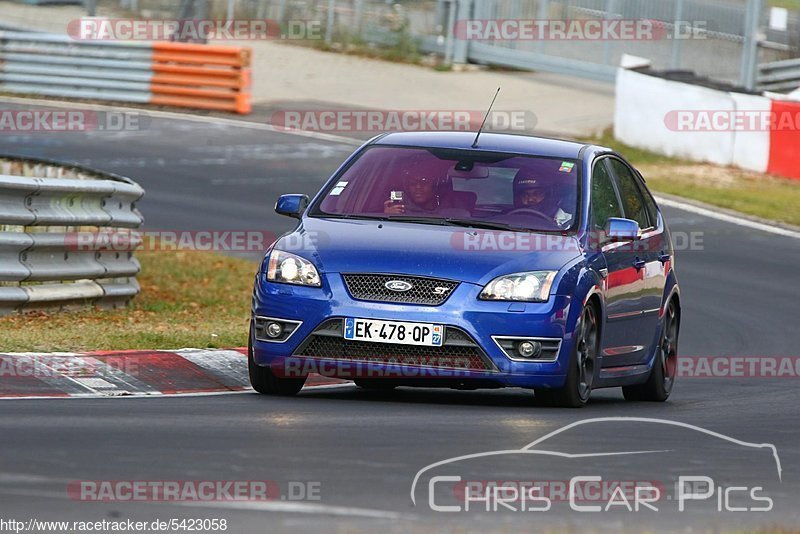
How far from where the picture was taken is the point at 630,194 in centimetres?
1156

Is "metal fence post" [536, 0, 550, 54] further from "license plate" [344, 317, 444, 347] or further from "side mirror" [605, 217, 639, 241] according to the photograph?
"license plate" [344, 317, 444, 347]

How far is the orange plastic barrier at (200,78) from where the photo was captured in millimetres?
30328

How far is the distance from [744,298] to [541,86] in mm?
18244

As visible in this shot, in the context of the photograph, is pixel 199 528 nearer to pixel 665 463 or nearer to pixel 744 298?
pixel 665 463

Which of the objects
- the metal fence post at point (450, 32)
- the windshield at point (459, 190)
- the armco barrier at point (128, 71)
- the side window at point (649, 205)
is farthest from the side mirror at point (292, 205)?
the metal fence post at point (450, 32)

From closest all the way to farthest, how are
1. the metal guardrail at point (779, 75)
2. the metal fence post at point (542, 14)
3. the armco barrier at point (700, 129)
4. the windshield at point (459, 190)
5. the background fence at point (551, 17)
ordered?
the windshield at point (459, 190) < the armco barrier at point (700, 129) < the background fence at point (551, 17) < the metal guardrail at point (779, 75) < the metal fence post at point (542, 14)

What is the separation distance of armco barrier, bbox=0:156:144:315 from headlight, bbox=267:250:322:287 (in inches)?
126

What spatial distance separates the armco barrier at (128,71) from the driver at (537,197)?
20051 mm

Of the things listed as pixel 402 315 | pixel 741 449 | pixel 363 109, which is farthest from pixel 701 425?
pixel 363 109

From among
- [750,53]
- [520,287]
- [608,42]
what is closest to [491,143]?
[520,287]

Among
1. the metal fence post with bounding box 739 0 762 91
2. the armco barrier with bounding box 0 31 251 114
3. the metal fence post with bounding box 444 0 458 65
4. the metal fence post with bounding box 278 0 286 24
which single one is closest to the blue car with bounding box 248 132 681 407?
the armco barrier with bounding box 0 31 251 114

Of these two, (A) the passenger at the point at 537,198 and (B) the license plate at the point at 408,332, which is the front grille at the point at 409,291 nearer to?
(B) the license plate at the point at 408,332

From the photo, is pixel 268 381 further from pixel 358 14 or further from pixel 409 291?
pixel 358 14

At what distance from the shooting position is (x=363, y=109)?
30891 mm
